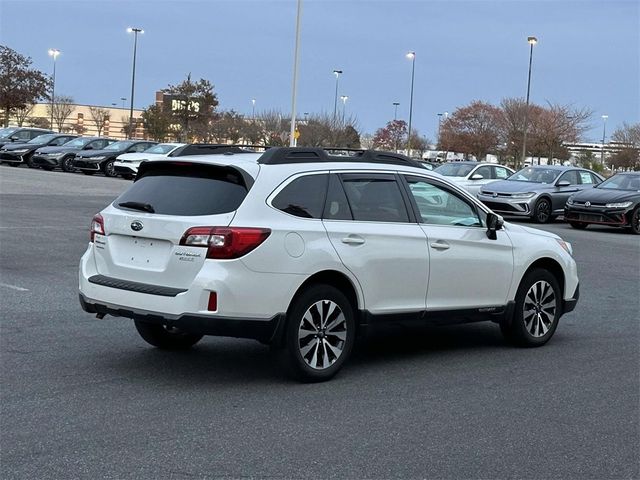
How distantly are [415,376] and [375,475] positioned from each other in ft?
7.71

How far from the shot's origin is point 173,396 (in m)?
6.28

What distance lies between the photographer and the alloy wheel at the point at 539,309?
8.42 m

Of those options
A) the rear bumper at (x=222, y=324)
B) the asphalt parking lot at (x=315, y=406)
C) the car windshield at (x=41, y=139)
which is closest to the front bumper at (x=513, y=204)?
the asphalt parking lot at (x=315, y=406)

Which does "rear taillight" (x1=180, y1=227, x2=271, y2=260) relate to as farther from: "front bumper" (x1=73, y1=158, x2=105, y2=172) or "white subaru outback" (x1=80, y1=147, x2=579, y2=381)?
"front bumper" (x1=73, y1=158, x2=105, y2=172)

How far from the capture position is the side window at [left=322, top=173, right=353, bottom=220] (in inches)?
274

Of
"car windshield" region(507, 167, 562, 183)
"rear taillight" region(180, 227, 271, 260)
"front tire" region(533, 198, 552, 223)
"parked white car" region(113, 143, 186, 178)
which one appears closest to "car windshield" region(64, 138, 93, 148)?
"parked white car" region(113, 143, 186, 178)

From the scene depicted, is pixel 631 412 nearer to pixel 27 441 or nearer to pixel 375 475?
pixel 375 475

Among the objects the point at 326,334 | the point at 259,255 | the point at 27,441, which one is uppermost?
the point at 259,255

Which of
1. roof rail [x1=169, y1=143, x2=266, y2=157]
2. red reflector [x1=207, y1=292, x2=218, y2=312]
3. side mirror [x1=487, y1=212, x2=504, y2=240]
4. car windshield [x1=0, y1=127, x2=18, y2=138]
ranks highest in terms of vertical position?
car windshield [x1=0, y1=127, x2=18, y2=138]

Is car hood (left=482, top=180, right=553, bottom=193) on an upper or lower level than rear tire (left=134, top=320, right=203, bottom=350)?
upper

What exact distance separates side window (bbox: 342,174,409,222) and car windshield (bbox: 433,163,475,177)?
2025 centimetres

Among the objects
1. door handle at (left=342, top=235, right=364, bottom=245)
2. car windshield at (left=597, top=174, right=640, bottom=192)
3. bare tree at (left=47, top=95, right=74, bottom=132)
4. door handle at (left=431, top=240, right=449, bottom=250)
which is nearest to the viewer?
door handle at (left=342, top=235, right=364, bottom=245)

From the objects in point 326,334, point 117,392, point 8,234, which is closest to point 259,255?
point 326,334

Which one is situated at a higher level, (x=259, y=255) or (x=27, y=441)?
(x=259, y=255)
